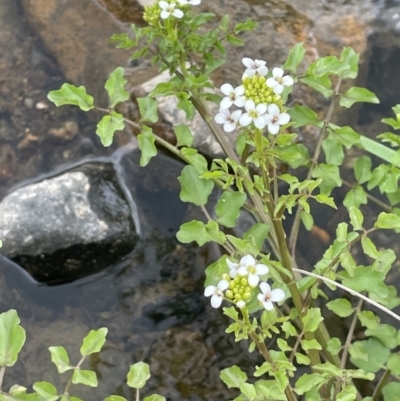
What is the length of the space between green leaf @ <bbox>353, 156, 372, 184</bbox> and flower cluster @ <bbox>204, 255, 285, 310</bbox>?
39.6 inches

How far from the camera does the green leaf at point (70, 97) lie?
1.85 metres

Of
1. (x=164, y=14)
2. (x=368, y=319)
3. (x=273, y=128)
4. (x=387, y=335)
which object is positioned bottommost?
(x=387, y=335)

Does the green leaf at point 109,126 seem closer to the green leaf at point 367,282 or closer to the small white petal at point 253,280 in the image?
the small white petal at point 253,280

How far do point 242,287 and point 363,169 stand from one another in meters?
1.11

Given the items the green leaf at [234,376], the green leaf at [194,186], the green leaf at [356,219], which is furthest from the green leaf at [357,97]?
the green leaf at [234,376]

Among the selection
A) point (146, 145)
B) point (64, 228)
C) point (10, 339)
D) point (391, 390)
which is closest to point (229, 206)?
point (146, 145)

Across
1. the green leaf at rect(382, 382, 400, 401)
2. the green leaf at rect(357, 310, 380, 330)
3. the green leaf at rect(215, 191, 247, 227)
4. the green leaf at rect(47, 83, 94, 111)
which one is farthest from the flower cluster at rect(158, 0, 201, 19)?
the green leaf at rect(382, 382, 400, 401)

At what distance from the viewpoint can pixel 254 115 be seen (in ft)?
4.72

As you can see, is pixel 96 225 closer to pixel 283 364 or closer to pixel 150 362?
pixel 150 362

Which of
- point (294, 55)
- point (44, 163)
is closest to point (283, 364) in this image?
point (294, 55)

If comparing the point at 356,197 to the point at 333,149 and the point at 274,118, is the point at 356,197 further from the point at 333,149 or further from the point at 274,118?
the point at 274,118

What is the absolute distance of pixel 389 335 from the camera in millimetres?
2322

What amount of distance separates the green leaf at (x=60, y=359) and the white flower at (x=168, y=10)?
1.14 metres

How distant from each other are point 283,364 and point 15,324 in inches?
32.5
